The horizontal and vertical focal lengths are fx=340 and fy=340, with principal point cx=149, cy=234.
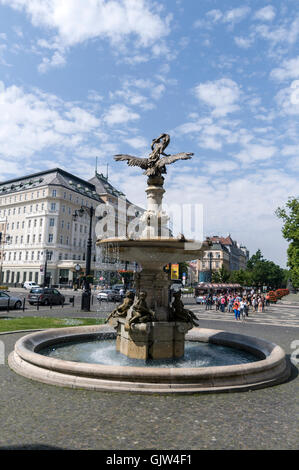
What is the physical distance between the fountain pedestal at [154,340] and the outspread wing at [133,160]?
440cm

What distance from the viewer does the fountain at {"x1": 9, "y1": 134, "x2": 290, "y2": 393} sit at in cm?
632

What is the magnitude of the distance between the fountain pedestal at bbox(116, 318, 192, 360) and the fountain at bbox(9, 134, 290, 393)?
0.02m

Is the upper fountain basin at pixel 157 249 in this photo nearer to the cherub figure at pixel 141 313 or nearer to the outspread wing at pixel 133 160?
the cherub figure at pixel 141 313

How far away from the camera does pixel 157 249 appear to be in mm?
8406

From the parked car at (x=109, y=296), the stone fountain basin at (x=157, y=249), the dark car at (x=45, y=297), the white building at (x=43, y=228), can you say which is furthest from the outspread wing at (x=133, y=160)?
the white building at (x=43, y=228)

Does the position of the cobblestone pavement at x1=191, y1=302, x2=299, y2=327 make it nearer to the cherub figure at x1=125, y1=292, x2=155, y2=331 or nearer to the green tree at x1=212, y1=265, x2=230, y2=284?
the cherub figure at x1=125, y1=292, x2=155, y2=331

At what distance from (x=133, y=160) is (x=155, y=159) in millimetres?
629

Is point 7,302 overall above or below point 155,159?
below

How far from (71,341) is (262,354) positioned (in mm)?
5927

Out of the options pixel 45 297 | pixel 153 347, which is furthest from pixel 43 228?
pixel 153 347

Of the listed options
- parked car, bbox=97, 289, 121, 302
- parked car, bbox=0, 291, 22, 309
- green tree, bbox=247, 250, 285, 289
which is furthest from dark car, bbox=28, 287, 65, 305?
green tree, bbox=247, 250, 285, 289

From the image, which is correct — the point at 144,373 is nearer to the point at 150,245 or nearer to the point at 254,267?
the point at 150,245

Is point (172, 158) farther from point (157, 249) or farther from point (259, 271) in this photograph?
point (259, 271)

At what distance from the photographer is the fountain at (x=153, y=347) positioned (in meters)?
6.32
